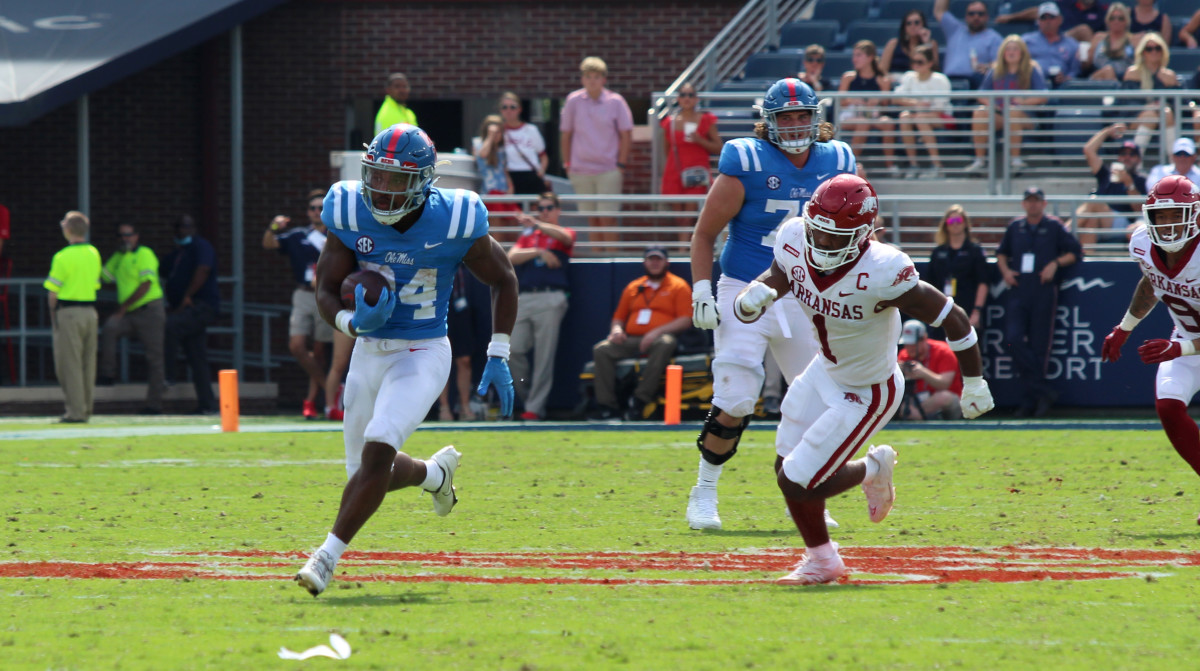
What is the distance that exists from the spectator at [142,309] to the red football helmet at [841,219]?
35.1 ft

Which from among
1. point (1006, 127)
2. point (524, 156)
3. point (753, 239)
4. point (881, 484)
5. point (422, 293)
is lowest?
point (881, 484)

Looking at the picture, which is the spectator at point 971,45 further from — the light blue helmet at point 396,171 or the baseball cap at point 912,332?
the light blue helmet at point 396,171

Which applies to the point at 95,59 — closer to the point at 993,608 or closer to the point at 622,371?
the point at 622,371

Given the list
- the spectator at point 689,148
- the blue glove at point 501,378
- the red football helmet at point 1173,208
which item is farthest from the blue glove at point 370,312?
the spectator at point 689,148

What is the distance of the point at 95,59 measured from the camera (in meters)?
15.8

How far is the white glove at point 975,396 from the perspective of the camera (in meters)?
5.56

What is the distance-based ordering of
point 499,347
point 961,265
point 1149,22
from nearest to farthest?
1. point 499,347
2. point 961,265
3. point 1149,22

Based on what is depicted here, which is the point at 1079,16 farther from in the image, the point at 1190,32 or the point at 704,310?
the point at 704,310

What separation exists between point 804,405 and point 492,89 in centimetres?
1321

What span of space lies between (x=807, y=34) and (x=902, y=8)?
1.13m

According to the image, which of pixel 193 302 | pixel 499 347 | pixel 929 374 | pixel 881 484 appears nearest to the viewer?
pixel 881 484

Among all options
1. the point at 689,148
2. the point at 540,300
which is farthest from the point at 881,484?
the point at 689,148

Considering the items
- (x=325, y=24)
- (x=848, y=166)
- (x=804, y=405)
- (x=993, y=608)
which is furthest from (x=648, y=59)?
(x=993, y=608)

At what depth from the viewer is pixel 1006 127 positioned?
14.3m
